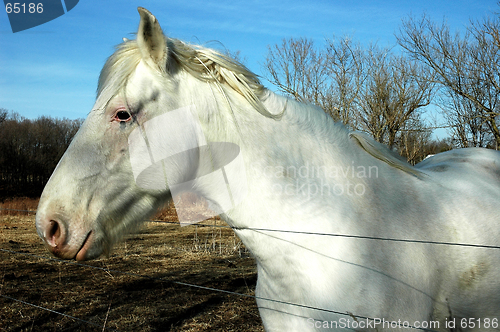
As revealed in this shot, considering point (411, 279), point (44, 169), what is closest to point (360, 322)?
point (411, 279)

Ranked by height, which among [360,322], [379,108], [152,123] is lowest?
[360,322]

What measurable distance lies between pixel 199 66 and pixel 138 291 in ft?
12.3

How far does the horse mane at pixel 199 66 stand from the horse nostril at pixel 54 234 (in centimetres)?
65

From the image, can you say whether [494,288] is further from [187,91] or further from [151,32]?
[151,32]

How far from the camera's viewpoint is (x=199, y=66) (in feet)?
5.52

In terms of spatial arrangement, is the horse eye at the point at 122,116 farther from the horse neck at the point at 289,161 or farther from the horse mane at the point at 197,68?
the horse neck at the point at 289,161

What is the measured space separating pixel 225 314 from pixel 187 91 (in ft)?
9.45

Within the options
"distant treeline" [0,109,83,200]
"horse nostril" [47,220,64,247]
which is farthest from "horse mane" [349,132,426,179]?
"distant treeline" [0,109,83,200]

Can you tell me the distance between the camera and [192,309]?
3.93m

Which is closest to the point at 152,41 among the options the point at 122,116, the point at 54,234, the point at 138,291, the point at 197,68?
the point at 197,68

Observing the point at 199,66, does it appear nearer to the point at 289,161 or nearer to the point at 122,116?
the point at 122,116

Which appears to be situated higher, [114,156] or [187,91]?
[187,91]

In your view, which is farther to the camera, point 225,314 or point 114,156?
point 225,314

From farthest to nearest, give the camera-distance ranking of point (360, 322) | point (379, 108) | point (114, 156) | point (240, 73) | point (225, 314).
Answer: point (379, 108) → point (225, 314) → point (240, 73) → point (114, 156) → point (360, 322)
